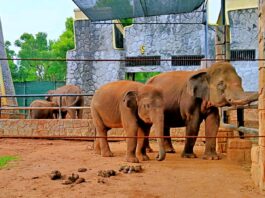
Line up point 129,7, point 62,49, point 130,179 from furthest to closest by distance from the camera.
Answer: point 62,49 < point 129,7 < point 130,179

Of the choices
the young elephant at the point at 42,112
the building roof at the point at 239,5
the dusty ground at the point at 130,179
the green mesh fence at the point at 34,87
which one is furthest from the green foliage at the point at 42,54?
the dusty ground at the point at 130,179

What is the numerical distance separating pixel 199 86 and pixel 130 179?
2553mm

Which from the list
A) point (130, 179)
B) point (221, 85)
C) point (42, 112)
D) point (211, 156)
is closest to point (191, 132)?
point (211, 156)

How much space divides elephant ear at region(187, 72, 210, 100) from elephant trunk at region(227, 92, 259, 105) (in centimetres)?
66

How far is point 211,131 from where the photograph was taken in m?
7.44

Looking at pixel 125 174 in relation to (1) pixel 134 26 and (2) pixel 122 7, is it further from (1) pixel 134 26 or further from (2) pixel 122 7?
(1) pixel 134 26

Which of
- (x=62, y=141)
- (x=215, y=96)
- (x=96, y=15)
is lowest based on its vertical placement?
(x=62, y=141)

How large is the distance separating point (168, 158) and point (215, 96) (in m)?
1.33

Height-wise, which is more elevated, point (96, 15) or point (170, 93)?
point (96, 15)

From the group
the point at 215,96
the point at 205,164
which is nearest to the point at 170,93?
the point at 215,96

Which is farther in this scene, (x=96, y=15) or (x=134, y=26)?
(x=134, y=26)

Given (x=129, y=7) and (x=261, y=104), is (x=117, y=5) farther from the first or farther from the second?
(x=261, y=104)

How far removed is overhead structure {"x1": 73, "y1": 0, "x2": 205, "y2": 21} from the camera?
32.2ft

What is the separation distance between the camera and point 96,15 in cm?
1087
